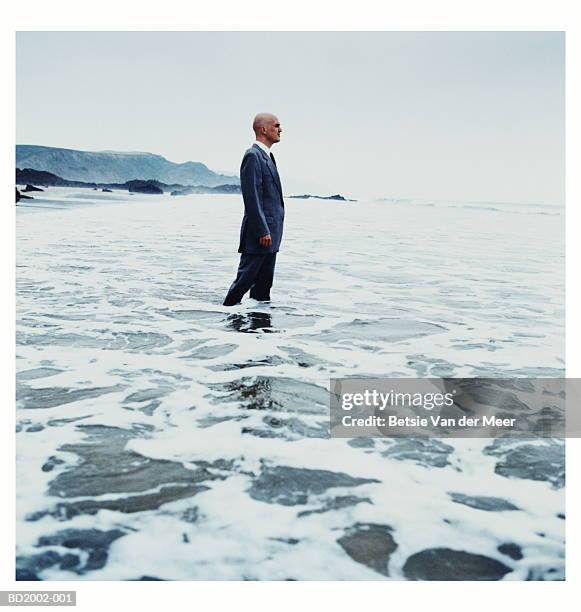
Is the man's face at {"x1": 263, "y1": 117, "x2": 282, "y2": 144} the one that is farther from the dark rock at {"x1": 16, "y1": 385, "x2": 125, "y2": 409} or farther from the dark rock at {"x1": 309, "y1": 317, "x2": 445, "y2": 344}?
the dark rock at {"x1": 16, "y1": 385, "x2": 125, "y2": 409}

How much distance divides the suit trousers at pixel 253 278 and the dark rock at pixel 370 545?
116 inches

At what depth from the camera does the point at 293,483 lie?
2.15 metres

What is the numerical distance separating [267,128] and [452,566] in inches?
138

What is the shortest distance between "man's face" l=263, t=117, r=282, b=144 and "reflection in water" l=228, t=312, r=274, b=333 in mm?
1305

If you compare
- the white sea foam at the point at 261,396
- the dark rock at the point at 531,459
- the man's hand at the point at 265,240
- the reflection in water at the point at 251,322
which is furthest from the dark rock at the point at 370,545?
the man's hand at the point at 265,240

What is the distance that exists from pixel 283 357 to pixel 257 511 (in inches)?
63.3

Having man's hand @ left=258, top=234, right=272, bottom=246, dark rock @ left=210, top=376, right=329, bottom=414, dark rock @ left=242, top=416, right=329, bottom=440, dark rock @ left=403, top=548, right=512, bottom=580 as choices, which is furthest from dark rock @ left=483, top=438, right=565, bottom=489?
man's hand @ left=258, top=234, right=272, bottom=246

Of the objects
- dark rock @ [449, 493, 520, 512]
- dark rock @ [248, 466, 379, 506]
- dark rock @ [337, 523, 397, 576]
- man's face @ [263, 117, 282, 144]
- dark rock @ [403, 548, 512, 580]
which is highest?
man's face @ [263, 117, 282, 144]

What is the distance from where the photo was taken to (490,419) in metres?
2.75

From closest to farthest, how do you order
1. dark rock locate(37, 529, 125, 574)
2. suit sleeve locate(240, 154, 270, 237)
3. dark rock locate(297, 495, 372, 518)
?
dark rock locate(37, 529, 125, 574) → dark rock locate(297, 495, 372, 518) → suit sleeve locate(240, 154, 270, 237)

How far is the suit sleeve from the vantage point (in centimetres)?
445

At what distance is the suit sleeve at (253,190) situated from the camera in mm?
4445

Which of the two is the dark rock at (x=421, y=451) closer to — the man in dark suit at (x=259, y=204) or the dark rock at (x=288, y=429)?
the dark rock at (x=288, y=429)
